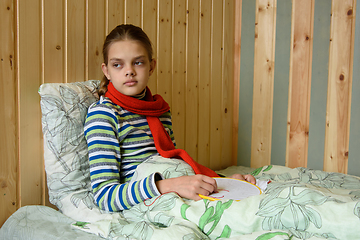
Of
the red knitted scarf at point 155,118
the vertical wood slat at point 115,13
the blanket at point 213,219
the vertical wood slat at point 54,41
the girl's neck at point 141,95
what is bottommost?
the blanket at point 213,219

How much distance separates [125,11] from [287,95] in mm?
1088

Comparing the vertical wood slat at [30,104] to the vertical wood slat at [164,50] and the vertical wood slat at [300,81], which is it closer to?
the vertical wood slat at [164,50]

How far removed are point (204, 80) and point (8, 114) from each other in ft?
3.72

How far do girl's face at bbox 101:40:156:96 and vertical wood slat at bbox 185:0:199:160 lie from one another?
0.69m

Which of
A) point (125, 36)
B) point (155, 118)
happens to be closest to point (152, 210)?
point (155, 118)

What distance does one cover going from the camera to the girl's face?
41.4 inches

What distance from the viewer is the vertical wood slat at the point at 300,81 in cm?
178

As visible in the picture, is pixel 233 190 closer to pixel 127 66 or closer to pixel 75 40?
pixel 127 66

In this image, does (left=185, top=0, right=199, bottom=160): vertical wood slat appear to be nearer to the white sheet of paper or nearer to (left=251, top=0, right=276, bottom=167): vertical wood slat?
(left=251, top=0, right=276, bottom=167): vertical wood slat

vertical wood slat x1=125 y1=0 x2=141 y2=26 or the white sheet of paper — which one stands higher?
vertical wood slat x1=125 y1=0 x2=141 y2=26

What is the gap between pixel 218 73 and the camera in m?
1.97

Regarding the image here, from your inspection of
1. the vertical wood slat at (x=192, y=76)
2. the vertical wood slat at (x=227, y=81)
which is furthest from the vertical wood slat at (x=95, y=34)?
the vertical wood slat at (x=227, y=81)

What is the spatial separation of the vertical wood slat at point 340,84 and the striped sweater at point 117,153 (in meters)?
1.14

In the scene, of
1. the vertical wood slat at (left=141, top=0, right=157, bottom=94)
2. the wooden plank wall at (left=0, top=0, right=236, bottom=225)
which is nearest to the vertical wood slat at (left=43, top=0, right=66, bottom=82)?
the wooden plank wall at (left=0, top=0, right=236, bottom=225)
